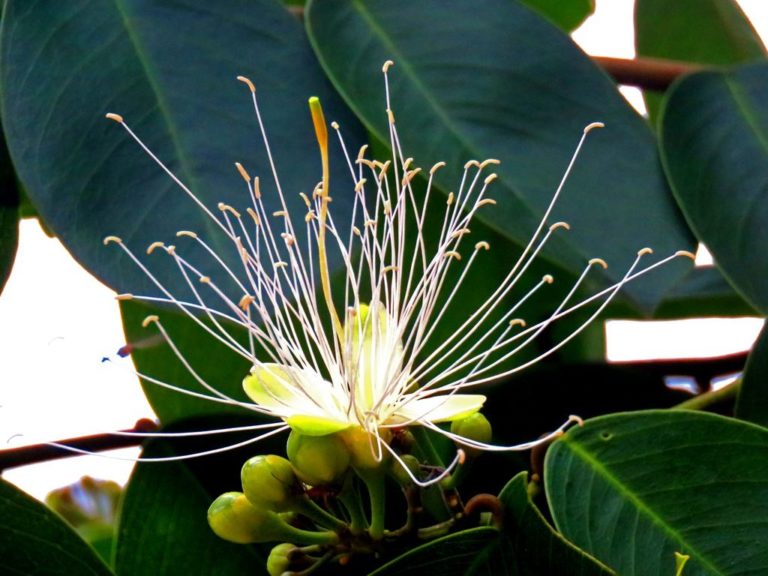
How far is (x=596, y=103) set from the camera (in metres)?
0.97

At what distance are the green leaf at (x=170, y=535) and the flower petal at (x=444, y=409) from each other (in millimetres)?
155

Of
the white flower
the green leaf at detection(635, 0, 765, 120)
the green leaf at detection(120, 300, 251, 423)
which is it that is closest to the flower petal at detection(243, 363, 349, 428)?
the white flower

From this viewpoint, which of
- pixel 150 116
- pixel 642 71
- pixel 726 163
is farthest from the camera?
pixel 642 71

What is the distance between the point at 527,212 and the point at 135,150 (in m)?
0.29

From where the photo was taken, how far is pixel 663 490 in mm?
695

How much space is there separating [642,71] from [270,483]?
0.64 m

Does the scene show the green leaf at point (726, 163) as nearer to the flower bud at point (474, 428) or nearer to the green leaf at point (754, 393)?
the green leaf at point (754, 393)

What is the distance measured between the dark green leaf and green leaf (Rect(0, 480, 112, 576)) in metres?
0.65

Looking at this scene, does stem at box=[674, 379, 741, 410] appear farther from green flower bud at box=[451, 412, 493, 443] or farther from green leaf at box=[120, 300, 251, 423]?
green leaf at box=[120, 300, 251, 423]

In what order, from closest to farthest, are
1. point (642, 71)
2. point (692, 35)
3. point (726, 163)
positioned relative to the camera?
point (726, 163) → point (642, 71) → point (692, 35)

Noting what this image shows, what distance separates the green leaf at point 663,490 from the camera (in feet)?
2.23

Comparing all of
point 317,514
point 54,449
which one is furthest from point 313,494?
point 54,449

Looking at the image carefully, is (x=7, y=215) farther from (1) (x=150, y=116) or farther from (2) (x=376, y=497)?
(2) (x=376, y=497)

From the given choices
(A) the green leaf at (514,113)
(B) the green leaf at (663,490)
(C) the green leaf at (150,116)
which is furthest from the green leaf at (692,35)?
(B) the green leaf at (663,490)
